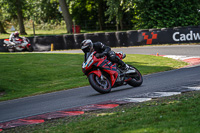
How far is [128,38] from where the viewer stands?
28750mm

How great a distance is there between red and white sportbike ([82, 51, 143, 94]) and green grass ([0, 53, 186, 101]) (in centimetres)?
338

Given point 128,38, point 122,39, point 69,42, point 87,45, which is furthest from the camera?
point 69,42

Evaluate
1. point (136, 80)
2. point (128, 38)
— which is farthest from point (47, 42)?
point (136, 80)

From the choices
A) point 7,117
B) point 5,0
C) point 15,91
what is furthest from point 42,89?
point 5,0

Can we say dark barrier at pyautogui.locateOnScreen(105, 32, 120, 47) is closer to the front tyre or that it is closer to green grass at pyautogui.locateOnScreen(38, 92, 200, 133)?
the front tyre

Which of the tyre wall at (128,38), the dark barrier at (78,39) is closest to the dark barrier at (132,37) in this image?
the tyre wall at (128,38)

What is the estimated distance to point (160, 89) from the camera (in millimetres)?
9734

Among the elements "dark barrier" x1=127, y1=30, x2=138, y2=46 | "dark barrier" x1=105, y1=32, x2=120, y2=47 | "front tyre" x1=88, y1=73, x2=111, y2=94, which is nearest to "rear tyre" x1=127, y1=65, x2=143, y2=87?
"front tyre" x1=88, y1=73, x2=111, y2=94

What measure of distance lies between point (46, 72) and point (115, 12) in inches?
905

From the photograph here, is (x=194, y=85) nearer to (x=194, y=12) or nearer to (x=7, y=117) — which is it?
(x=7, y=117)

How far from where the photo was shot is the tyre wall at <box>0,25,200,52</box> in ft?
84.7

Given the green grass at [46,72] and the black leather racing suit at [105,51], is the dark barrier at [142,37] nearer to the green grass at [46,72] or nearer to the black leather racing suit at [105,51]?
the green grass at [46,72]

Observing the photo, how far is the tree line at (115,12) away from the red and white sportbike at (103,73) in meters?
24.3

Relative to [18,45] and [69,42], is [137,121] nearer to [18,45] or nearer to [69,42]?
[69,42]
